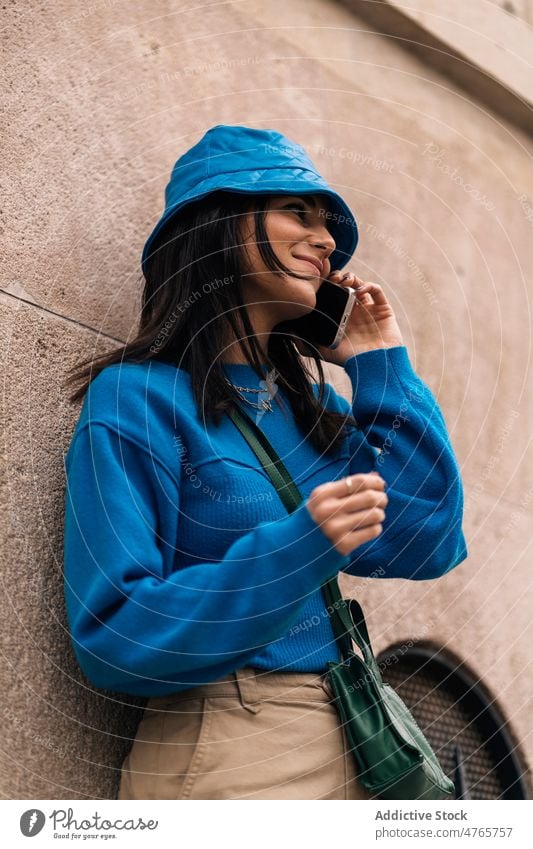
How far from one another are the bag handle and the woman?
0.07 feet

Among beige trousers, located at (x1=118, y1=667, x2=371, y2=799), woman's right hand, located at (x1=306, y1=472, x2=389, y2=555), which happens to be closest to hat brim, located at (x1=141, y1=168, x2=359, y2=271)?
woman's right hand, located at (x1=306, y1=472, x2=389, y2=555)

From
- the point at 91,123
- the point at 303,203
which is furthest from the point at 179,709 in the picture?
the point at 91,123

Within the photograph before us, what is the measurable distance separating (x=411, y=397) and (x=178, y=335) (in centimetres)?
51

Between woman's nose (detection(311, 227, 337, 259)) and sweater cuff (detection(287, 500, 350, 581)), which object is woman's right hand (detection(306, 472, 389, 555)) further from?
woman's nose (detection(311, 227, 337, 259))

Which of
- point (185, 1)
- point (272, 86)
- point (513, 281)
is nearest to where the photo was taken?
point (185, 1)

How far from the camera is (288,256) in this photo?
2.02 meters

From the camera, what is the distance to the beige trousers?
171 centimetres

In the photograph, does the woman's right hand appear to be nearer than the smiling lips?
Yes

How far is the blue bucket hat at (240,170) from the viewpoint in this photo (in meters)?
2.02

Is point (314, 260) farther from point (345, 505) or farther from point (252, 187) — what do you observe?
point (345, 505)

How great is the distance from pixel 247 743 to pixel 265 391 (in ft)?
2.33
